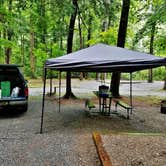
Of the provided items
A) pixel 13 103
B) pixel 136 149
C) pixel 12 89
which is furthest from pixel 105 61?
pixel 12 89

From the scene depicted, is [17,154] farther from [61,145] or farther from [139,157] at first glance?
[139,157]

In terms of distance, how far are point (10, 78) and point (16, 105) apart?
1.21 m

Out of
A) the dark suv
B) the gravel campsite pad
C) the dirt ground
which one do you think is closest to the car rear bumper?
the dark suv

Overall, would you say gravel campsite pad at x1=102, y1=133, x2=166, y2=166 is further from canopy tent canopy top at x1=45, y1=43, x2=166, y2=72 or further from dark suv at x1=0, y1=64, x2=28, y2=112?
dark suv at x1=0, y1=64, x2=28, y2=112

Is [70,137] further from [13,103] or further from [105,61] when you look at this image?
[13,103]

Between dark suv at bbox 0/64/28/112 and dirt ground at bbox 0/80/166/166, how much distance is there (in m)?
0.38

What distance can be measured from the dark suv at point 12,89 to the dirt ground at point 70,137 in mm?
384

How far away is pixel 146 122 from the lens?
305 inches

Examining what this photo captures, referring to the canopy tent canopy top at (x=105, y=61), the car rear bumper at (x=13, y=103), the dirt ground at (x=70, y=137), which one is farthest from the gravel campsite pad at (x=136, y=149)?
the car rear bumper at (x=13, y=103)

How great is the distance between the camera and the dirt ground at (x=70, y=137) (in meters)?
4.39

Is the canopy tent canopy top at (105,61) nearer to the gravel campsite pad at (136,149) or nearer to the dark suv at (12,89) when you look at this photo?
the gravel campsite pad at (136,149)

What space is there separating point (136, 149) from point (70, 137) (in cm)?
154

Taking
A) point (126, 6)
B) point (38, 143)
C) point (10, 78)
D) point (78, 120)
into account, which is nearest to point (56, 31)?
point (126, 6)

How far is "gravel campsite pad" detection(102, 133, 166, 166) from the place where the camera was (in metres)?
4.21
